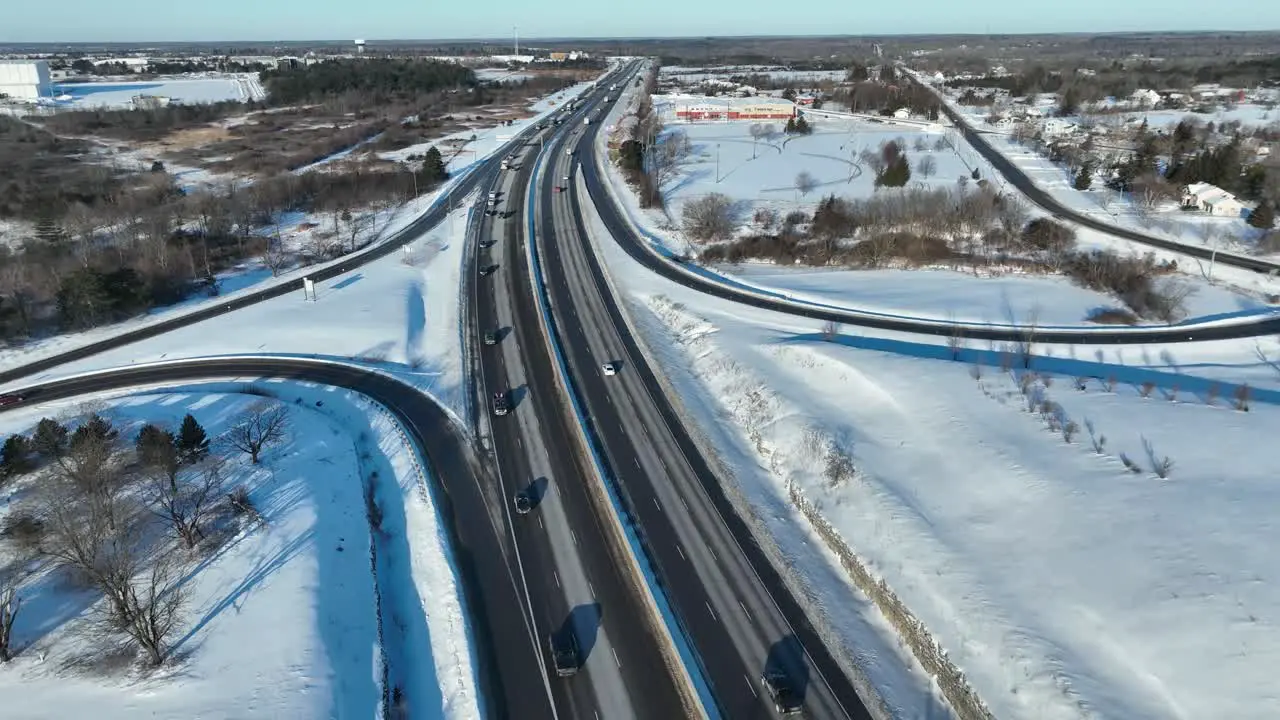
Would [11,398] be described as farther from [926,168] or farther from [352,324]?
[926,168]

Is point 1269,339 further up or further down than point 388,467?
further up

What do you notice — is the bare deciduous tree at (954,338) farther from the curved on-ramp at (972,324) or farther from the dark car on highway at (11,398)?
the dark car on highway at (11,398)

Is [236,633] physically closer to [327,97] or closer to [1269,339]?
[1269,339]

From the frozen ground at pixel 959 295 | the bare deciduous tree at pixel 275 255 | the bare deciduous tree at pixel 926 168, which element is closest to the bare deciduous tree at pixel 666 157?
the frozen ground at pixel 959 295

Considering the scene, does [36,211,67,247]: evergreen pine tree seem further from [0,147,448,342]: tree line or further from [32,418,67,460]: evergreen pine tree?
[32,418,67,460]: evergreen pine tree

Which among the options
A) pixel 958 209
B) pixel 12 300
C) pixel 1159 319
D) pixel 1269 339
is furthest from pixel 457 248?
pixel 1269 339
